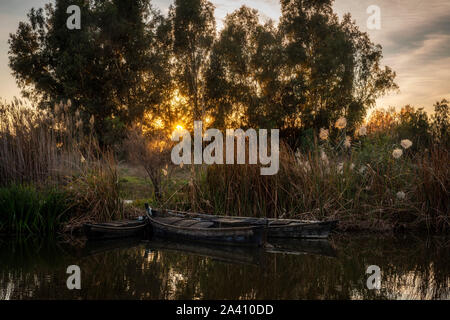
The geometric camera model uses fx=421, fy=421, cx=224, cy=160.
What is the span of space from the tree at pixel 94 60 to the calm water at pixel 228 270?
1711 centimetres

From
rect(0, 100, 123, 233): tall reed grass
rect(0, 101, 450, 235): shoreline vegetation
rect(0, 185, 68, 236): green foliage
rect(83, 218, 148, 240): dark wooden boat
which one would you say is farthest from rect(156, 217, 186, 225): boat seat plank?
rect(0, 185, 68, 236): green foliage

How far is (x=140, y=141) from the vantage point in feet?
36.0

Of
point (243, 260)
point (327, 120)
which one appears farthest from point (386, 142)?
point (327, 120)

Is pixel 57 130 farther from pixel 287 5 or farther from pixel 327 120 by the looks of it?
pixel 287 5

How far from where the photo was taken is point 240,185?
931cm

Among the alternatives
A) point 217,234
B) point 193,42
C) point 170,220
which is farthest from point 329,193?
point 193,42

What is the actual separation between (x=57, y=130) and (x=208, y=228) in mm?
4474

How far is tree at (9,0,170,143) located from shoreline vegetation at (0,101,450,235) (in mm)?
14031

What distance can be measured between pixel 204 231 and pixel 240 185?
149 centimetres

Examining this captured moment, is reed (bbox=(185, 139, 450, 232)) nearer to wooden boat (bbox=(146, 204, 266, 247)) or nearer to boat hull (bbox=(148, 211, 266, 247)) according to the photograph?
wooden boat (bbox=(146, 204, 266, 247))

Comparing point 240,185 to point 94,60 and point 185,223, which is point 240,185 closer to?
point 185,223

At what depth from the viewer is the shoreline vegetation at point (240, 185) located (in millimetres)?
8906

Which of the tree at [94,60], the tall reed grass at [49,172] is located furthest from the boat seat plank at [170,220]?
the tree at [94,60]

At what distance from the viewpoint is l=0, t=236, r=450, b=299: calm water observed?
5.02 m
